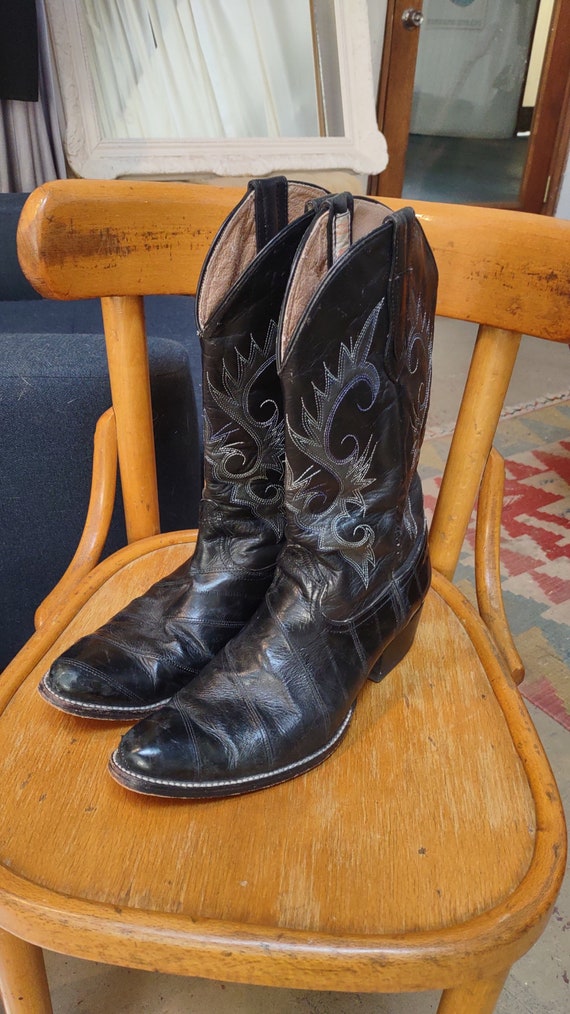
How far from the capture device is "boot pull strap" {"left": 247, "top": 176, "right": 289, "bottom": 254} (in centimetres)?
54

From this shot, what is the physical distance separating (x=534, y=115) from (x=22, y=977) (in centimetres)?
370

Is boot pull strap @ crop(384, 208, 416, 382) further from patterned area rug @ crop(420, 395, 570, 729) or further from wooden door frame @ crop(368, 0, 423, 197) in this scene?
wooden door frame @ crop(368, 0, 423, 197)

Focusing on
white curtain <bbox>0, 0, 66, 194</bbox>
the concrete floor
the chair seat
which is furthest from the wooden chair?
white curtain <bbox>0, 0, 66, 194</bbox>

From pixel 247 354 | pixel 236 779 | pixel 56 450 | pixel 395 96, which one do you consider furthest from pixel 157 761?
pixel 395 96

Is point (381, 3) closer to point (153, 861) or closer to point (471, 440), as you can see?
point (471, 440)

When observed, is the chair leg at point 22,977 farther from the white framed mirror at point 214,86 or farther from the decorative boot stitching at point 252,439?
the white framed mirror at point 214,86

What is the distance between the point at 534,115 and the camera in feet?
10.5

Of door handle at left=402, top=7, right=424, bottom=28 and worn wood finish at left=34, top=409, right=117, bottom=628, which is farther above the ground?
door handle at left=402, top=7, right=424, bottom=28

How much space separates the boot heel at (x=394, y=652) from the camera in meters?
0.60

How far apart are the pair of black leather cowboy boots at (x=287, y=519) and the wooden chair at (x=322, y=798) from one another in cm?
3

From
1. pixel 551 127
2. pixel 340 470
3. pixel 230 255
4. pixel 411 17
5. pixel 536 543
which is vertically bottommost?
pixel 536 543

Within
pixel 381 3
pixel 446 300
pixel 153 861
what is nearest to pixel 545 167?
pixel 381 3

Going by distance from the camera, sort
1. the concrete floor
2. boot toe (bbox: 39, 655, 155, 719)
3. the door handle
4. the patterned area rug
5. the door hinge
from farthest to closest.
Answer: the door hinge → the door handle → the patterned area rug → the concrete floor → boot toe (bbox: 39, 655, 155, 719)

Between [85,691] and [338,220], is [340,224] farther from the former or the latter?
[85,691]
